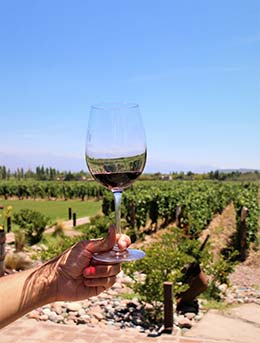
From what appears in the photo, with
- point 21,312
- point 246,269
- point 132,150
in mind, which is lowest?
A: point 246,269

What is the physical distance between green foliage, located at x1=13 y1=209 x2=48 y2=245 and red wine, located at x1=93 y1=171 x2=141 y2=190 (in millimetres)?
11558

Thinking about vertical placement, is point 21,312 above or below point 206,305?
above

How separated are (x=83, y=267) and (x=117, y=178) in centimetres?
37

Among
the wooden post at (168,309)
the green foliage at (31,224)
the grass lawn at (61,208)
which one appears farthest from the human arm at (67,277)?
the grass lawn at (61,208)

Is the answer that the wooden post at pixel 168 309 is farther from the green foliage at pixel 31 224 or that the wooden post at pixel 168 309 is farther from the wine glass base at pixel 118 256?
the green foliage at pixel 31 224

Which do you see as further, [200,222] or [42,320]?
[200,222]

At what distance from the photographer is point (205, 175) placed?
7812cm

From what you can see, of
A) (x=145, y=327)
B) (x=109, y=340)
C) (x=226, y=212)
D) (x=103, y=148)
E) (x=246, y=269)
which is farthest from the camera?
(x=226, y=212)

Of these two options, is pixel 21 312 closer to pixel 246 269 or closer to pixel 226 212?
pixel 246 269

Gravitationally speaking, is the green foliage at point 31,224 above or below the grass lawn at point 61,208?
above

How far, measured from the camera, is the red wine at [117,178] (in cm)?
145

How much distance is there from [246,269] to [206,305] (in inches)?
137

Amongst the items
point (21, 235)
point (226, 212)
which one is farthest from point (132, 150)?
point (226, 212)

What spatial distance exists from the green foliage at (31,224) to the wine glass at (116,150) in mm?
11559
